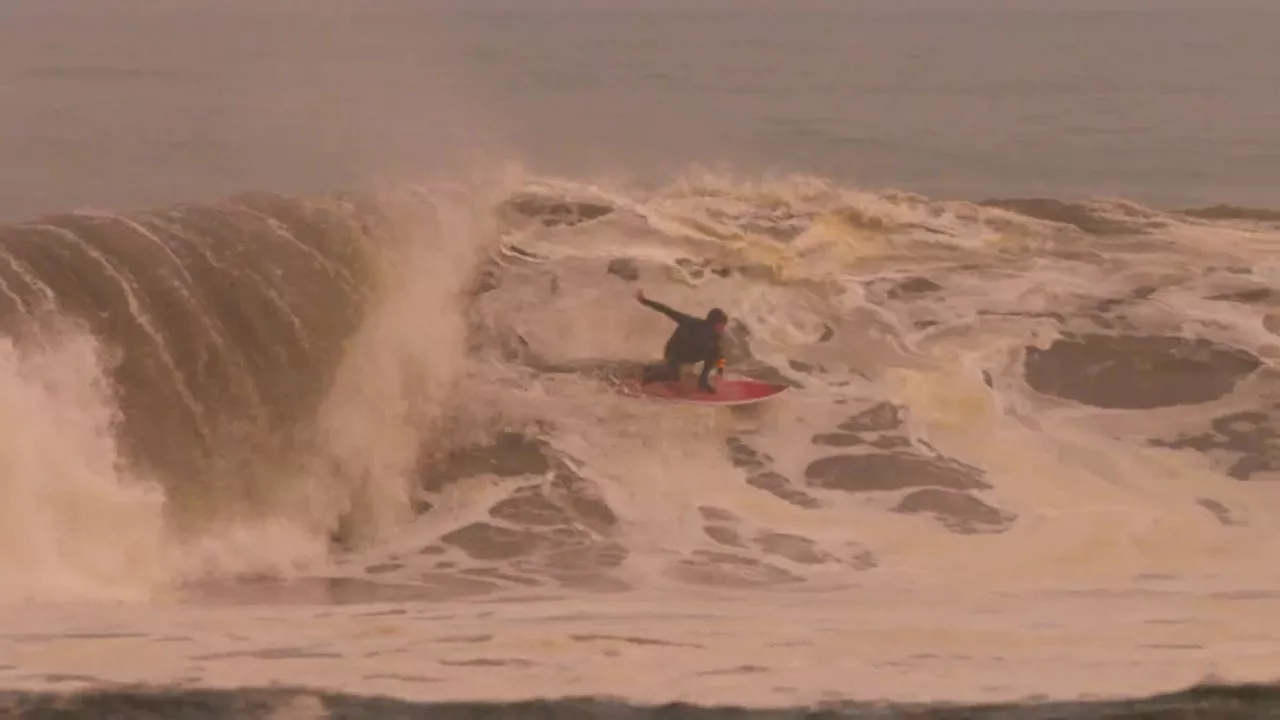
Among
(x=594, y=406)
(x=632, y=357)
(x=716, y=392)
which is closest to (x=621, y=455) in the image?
(x=594, y=406)

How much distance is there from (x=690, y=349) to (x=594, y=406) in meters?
0.38

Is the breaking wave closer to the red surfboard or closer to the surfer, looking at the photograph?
the red surfboard

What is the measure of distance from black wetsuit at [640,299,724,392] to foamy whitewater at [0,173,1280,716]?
0.47ft

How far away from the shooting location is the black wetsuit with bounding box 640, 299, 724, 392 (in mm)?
4219

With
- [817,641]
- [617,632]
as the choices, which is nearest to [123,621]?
[617,632]

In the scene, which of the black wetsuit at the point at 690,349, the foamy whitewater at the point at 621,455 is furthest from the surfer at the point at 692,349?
the foamy whitewater at the point at 621,455

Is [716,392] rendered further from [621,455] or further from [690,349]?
[621,455]

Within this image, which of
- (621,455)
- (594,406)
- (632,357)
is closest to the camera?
(621,455)

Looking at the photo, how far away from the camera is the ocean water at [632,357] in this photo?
5.95 ft

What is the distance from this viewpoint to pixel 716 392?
4219 millimetres

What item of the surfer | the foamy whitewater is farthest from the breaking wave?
the surfer

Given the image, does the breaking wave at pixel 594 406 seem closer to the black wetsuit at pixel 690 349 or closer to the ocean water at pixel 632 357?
the ocean water at pixel 632 357

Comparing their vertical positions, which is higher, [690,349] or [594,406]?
[690,349]

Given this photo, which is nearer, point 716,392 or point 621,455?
point 621,455
